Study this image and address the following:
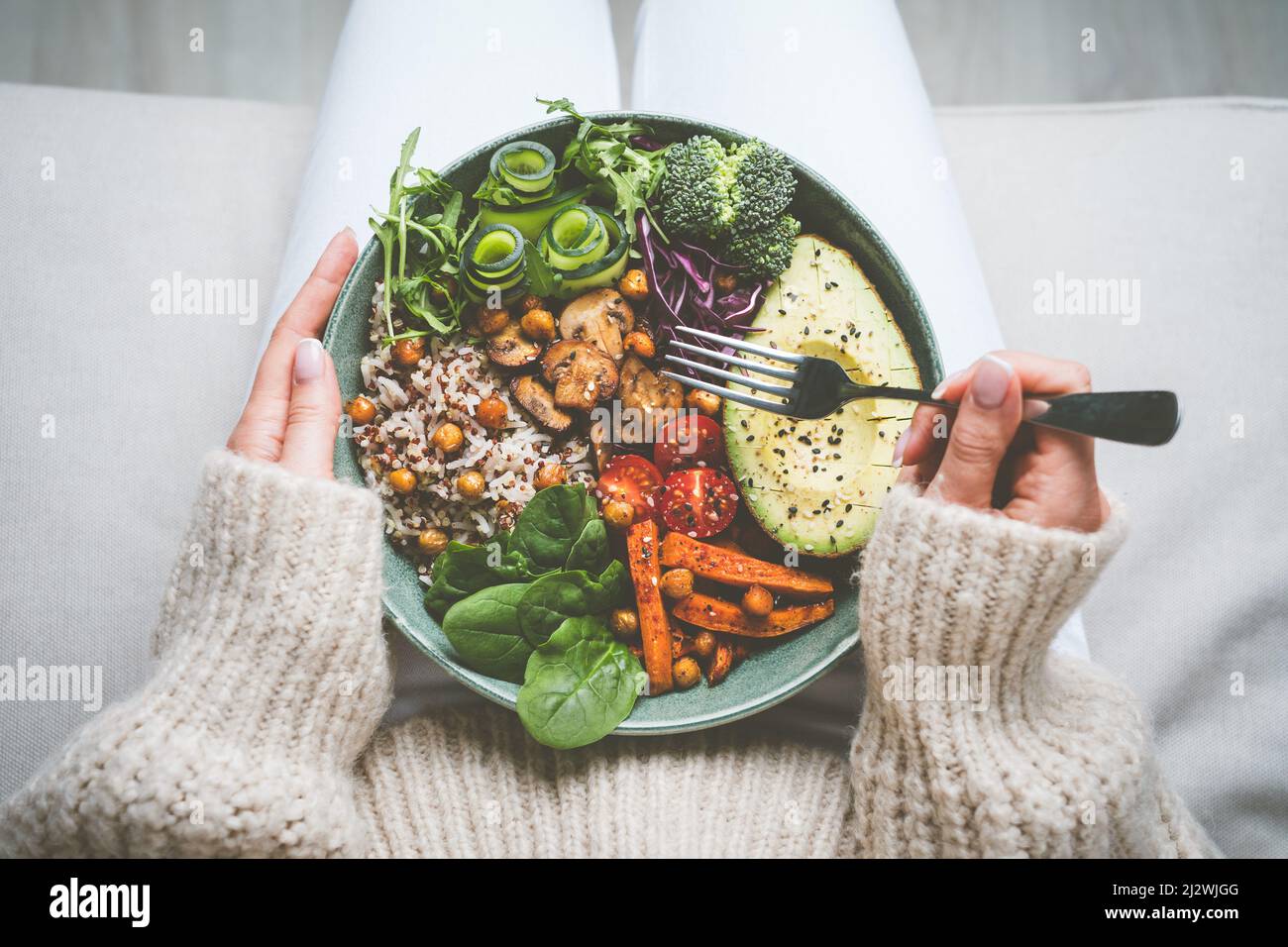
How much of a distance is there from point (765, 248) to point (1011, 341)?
673 mm

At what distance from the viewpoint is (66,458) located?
153cm

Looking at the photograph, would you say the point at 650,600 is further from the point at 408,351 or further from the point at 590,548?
the point at 408,351

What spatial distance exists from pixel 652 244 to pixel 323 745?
2.86 feet

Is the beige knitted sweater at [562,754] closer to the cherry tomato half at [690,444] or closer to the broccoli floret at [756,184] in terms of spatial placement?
the cherry tomato half at [690,444]

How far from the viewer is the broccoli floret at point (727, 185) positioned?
1206 mm

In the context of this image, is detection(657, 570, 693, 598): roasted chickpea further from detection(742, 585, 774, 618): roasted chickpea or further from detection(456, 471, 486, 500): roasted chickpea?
detection(456, 471, 486, 500): roasted chickpea

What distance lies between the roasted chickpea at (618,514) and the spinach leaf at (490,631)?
16 centimetres

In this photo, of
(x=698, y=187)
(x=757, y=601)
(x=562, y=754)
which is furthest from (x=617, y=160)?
(x=562, y=754)

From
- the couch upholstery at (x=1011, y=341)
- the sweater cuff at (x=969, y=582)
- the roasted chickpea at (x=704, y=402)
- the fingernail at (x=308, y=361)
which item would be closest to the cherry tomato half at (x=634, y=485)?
the roasted chickpea at (x=704, y=402)

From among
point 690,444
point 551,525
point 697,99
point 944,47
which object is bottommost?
point 551,525

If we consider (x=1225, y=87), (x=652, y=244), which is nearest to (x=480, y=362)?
(x=652, y=244)

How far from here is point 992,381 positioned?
0.98m

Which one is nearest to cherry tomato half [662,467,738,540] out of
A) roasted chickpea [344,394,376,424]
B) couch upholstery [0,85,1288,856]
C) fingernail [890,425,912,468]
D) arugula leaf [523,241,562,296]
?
fingernail [890,425,912,468]
